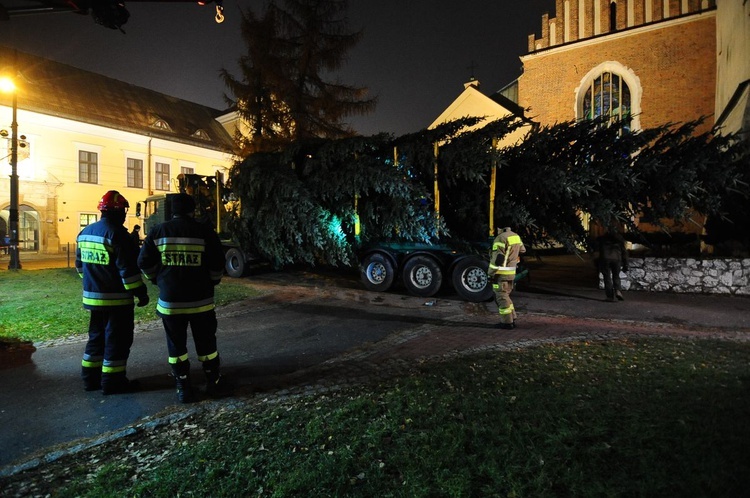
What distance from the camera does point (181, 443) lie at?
3100 mm

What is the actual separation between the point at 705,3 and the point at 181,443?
90.7 ft

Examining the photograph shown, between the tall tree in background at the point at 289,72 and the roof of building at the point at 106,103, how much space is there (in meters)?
3.84

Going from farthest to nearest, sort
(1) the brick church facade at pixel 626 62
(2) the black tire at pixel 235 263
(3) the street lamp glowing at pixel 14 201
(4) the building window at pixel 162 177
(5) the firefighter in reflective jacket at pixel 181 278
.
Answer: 1. (4) the building window at pixel 162 177
2. (1) the brick church facade at pixel 626 62
3. (3) the street lamp glowing at pixel 14 201
4. (2) the black tire at pixel 235 263
5. (5) the firefighter in reflective jacket at pixel 181 278

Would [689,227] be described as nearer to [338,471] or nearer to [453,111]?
[453,111]

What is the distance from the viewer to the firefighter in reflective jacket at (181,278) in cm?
380

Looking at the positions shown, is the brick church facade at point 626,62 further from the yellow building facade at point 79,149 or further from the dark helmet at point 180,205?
the dark helmet at point 180,205

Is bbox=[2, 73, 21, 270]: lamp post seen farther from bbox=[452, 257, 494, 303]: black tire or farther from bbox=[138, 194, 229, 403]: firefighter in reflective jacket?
bbox=[452, 257, 494, 303]: black tire

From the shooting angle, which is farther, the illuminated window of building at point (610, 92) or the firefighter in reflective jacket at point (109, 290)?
the illuminated window of building at point (610, 92)

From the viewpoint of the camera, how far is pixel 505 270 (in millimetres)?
6582

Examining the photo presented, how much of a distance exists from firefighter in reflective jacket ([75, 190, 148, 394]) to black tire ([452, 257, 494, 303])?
6528 mm

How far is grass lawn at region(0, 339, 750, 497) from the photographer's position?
2482 mm

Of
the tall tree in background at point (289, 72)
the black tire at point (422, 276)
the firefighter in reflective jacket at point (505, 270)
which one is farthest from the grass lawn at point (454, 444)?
the tall tree in background at point (289, 72)

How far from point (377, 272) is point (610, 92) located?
64.9 ft

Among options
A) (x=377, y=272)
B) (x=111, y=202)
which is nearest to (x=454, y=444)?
(x=111, y=202)
